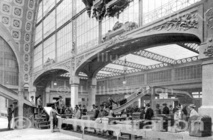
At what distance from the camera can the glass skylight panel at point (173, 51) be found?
21391mm

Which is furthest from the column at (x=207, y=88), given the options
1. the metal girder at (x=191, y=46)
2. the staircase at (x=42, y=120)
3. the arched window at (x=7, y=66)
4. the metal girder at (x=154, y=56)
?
the arched window at (x=7, y=66)

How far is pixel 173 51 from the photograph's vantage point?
22.5 meters

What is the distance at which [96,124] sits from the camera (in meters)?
11.4

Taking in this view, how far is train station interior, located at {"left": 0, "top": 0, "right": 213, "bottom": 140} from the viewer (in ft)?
36.2

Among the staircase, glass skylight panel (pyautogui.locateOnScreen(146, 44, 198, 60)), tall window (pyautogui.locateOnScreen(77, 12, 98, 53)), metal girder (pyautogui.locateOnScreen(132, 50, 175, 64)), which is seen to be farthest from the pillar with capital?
metal girder (pyautogui.locateOnScreen(132, 50, 175, 64))

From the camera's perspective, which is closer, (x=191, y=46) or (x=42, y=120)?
(x=42, y=120)

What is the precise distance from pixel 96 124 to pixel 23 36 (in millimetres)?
31892

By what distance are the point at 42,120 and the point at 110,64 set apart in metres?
13.9

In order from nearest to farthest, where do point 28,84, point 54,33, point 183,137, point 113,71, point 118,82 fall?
point 183,137 < point 54,33 < point 113,71 < point 118,82 < point 28,84

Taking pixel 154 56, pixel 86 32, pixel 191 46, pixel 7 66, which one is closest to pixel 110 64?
pixel 154 56

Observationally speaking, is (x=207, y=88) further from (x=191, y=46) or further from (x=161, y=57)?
(x=161, y=57)

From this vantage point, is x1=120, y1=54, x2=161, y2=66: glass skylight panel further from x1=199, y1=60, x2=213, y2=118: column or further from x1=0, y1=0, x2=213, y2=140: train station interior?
x1=199, y1=60, x2=213, y2=118: column

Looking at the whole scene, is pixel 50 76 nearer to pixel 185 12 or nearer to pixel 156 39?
pixel 156 39

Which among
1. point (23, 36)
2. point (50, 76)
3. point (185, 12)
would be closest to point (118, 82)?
point (50, 76)
